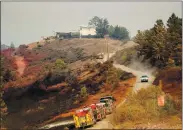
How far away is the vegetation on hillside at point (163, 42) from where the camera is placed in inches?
1467

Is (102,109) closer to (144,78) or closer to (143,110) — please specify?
(143,110)

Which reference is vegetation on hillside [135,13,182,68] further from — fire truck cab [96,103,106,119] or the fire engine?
the fire engine

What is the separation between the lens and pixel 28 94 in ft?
131

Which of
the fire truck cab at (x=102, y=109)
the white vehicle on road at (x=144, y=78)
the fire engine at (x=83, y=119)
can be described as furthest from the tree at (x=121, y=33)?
the fire engine at (x=83, y=119)

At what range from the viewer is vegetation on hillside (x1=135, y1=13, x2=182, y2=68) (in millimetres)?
37272

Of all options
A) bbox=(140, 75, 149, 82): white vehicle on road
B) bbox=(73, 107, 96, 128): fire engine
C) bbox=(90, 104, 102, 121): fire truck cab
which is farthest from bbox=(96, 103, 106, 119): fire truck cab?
bbox=(140, 75, 149, 82): white vehicle on road

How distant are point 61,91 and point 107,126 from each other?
43.6 ft

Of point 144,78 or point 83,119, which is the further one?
point 144,78

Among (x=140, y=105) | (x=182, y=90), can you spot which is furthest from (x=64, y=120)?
(x=182, y=90)

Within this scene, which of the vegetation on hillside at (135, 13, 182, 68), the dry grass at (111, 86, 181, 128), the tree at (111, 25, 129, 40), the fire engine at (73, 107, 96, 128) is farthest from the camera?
the tree at (111, 25, 129, 40)

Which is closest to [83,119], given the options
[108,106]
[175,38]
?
[108,106]

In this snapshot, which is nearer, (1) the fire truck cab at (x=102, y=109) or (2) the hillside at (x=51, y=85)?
(1) the fire truck cab at (x=102, y=109)

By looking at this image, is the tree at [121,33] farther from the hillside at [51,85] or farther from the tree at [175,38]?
the tree at [175,38]

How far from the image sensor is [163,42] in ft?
128
